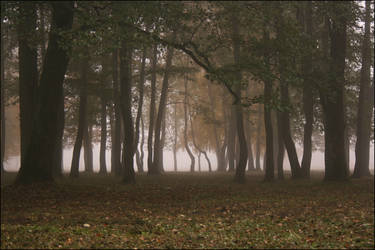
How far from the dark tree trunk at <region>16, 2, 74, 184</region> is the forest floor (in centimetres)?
78

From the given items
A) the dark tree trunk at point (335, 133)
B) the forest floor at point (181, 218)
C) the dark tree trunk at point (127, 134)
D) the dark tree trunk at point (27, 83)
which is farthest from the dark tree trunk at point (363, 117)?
the dark tree trunk at point (27, 83)

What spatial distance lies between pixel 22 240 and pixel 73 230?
1088 mm

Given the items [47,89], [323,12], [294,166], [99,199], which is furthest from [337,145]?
[47,89]

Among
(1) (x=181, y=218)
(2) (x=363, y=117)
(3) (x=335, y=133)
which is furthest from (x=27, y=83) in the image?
(2) (x=363, y=117)

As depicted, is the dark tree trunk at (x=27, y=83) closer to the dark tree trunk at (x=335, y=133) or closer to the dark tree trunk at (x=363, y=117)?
the dark tree trunk at (x=335, y=133)

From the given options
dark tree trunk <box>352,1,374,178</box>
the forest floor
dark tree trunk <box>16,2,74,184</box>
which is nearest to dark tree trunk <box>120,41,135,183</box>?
the forest floor

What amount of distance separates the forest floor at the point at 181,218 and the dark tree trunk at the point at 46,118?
778 mm

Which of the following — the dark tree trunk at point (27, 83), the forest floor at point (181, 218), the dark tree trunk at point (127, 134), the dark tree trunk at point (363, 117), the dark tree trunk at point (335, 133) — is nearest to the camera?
the forest floor at point (181, 218)

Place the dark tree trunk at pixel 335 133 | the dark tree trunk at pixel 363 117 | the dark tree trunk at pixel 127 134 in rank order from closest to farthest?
1. the dark tree trunk at pixel 335 133
2. the dark tree trunk at pixel 127 134
3. the dark tree trunk at pixel 363 117

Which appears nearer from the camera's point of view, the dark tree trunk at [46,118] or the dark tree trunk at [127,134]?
the dark tree trunk at [46,118]

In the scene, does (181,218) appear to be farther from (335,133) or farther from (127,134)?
(335,133)

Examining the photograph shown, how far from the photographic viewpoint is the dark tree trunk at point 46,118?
1530 centimetres

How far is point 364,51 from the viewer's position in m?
24.6

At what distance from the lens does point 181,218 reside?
412 inches
